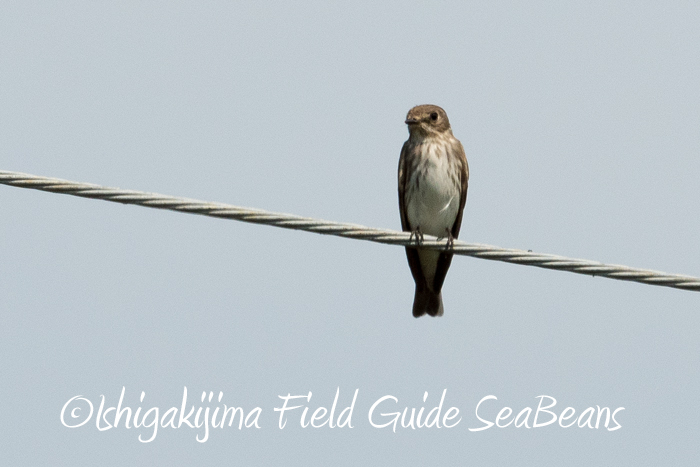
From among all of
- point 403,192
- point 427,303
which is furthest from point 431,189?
point 427,303

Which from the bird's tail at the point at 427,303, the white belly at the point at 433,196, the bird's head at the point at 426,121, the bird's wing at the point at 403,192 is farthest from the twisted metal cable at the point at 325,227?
the bird's tail at the point at 427,303

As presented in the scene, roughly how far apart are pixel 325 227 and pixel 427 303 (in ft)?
14.5

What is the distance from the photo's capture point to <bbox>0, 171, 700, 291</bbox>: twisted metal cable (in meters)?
5.79

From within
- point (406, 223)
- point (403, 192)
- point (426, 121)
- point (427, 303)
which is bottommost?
point (427, 303)

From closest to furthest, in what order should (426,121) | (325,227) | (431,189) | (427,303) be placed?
(325,227) → (431,189) → (426,121) → (427,303)

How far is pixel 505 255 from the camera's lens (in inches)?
254

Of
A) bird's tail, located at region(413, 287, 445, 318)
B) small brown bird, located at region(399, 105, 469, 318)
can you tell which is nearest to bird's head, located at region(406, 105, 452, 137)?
small brown bird, located at region(399, 105, 469, 318)

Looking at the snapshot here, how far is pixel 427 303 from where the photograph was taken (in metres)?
10.4

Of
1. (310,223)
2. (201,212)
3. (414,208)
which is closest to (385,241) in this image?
(310,223)

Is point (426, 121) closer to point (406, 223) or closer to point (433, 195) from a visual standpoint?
point (433, 195)

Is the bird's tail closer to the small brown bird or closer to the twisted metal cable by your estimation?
the small brown bird

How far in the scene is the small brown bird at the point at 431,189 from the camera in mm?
9859

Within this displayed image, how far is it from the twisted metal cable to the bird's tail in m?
3.69

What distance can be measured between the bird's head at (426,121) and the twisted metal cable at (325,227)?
353cm
